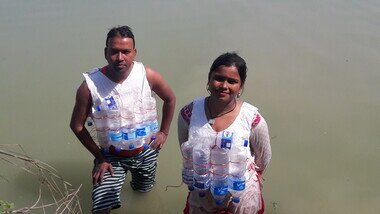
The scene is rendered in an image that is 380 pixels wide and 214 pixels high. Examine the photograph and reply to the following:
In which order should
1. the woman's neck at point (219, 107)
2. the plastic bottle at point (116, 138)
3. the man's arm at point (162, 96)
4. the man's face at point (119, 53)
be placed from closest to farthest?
the woman's neck at point (219, 107), the man's face at point (119, 53), the plastic bottle at point (116, 138), the man's arm at point (162, 96)

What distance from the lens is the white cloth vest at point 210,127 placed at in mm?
2332

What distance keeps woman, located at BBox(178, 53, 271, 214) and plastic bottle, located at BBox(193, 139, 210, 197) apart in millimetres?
58

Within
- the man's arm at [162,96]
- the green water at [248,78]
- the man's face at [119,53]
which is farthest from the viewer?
the green water at [248,78]

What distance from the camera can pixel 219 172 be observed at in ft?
7.87

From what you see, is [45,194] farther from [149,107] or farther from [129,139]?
[149,107]

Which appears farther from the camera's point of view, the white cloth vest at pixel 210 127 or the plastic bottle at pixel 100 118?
the plastic bottle at pixel 100 118

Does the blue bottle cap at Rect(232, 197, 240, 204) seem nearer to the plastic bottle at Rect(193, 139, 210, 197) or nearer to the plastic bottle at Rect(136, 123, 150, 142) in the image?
the plastic bottle at Rect(193, 139, 210, 197)

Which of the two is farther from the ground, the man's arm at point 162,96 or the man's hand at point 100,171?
the man's arm at point 162,96

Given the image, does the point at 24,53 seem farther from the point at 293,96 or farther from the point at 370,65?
the point at 370,65

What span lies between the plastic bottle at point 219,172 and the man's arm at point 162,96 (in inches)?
33.4

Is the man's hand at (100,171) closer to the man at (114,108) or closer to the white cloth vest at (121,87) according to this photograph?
the man at (114,108)

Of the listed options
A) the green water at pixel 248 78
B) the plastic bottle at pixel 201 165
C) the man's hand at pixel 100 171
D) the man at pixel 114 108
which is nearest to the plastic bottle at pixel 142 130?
the man at pixel 114 108

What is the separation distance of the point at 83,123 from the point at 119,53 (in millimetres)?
527

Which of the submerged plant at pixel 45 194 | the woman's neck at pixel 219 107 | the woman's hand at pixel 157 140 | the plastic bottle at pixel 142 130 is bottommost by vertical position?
the submerged plant at pixel 45 194
